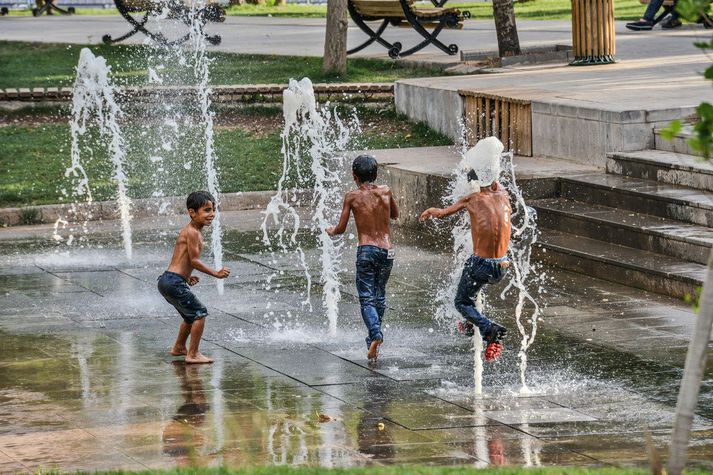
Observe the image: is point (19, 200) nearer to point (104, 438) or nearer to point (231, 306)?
point (231, 306)

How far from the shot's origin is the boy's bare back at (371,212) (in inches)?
349

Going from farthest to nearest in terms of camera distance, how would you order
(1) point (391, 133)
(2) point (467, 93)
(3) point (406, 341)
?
(1) point (391, 133) < (2) point (467, 93) < (3) point (406, 341)

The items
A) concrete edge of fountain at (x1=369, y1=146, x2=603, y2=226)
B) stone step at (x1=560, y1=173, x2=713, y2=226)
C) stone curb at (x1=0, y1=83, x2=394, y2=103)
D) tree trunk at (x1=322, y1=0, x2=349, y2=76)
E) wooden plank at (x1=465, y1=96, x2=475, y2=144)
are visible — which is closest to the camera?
stone step at (x1=560, y1=173, x2=713, y2=226)

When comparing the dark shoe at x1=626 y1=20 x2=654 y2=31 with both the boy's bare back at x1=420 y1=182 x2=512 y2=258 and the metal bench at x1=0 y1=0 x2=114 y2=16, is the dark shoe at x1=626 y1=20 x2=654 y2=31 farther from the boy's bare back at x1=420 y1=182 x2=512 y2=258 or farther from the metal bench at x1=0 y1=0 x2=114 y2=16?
the metal bench at x1=0 y1=0 x2=114 y2=16

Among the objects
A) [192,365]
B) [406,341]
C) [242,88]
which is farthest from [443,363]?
[242,88]

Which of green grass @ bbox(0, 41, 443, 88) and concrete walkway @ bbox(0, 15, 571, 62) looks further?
concrete walkway @ bbox(0, 15, 571, 62)

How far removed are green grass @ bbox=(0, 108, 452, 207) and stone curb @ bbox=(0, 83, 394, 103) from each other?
1.43 feet

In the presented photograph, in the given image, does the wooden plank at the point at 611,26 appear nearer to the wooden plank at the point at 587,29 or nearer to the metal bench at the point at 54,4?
the wooden plank at the point at 587,29

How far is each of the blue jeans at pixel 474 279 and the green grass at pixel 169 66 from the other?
39.2ft

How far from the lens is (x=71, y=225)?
47.1 ft

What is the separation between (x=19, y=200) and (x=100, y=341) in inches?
241

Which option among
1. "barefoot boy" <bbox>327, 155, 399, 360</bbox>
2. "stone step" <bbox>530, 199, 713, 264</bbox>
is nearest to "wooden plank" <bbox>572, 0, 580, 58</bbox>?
"stone step" <bbox>530, 199, 713, 264</bbox>

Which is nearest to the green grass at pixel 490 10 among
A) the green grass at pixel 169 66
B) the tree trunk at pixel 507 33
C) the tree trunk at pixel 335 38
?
the green grass at pixel 169 66

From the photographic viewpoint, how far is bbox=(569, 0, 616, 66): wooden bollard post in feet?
55.4
